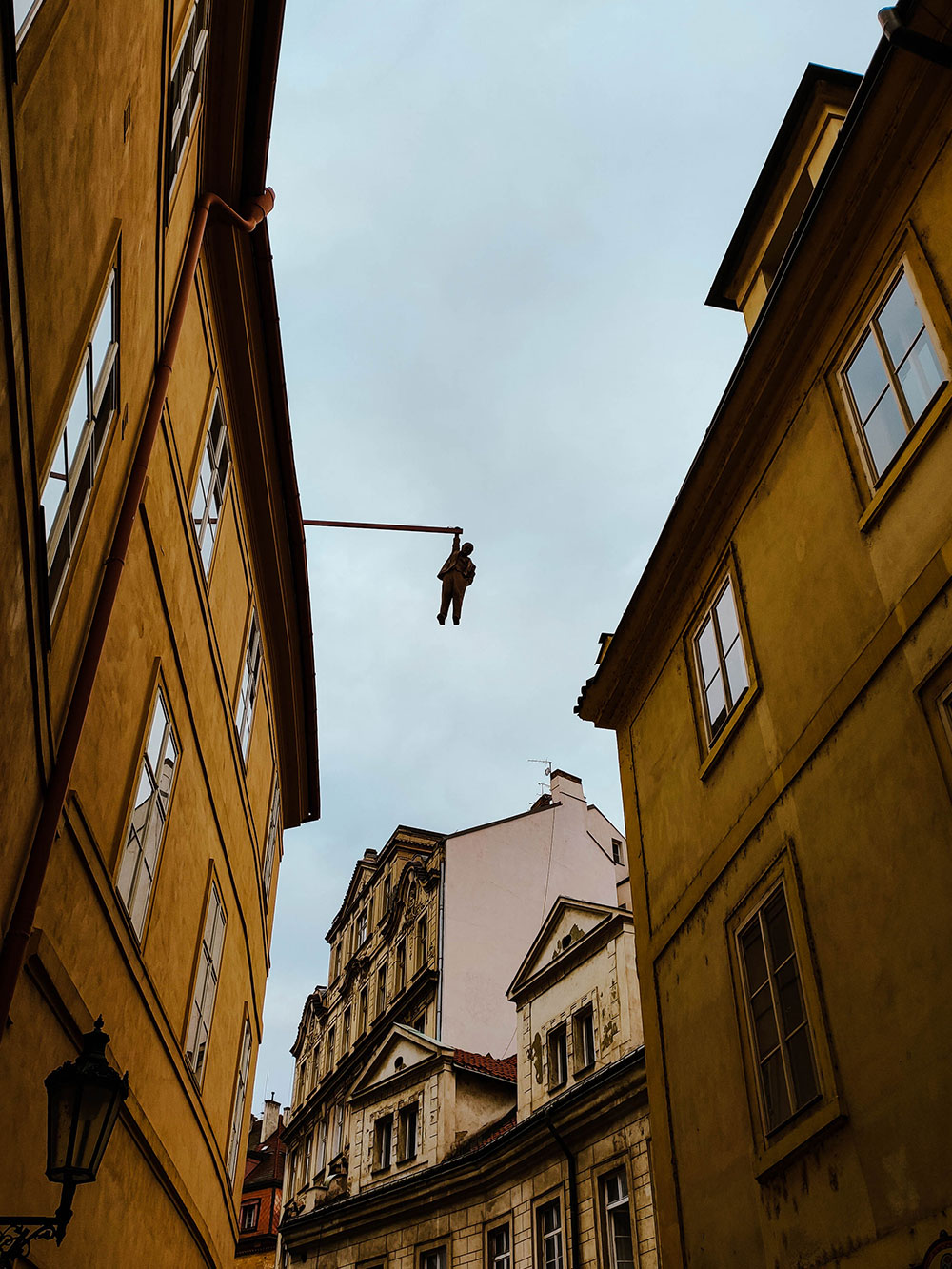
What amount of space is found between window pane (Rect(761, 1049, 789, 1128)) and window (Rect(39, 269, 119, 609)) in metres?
5.93

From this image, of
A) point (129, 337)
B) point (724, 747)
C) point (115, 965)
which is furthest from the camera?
point (724, 747)

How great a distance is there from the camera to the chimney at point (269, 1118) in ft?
183

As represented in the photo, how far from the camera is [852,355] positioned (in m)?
8.61

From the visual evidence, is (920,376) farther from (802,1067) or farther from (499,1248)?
(499,1248)

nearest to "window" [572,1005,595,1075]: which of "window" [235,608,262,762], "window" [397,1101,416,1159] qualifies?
"window" [397,1101,416,1159]

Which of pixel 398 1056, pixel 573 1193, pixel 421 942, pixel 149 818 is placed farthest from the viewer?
pixel 421 942

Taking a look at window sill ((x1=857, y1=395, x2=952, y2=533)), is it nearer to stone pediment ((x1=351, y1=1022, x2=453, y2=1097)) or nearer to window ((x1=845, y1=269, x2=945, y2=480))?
window ((x1=845, y1=269, x2=945, y2=480))

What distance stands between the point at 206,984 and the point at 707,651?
6.09 meters

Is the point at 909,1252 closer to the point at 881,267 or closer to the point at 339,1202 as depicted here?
the point at 881,267

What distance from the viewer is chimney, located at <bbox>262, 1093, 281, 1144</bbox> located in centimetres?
5578

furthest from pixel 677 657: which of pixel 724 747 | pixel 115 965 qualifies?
pixel 115 965

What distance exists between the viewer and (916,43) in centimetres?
727

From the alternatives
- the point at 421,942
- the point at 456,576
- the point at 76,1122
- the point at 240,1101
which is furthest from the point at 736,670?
the point at 421,942

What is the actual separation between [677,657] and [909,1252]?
20.9 feet
